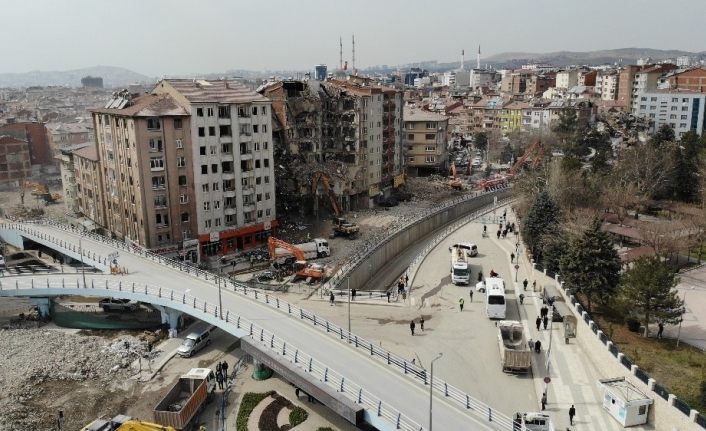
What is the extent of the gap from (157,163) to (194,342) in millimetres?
23522

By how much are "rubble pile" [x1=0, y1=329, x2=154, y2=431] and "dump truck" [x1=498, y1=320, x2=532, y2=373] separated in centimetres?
2454

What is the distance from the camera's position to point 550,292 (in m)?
42.6

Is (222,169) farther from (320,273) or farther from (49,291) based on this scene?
(49,291)

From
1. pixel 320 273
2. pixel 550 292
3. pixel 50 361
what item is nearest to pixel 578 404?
pixel 550 292

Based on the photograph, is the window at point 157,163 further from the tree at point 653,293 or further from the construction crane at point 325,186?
the tree at point 653,293

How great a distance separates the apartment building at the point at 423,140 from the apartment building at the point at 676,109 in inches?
1766

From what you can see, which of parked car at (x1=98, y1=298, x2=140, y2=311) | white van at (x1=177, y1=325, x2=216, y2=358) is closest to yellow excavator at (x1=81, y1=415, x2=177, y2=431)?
white van at (x1=177, y1=325, x2=216, y2=358)

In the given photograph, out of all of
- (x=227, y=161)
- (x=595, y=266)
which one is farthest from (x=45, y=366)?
(x=595, y=266)

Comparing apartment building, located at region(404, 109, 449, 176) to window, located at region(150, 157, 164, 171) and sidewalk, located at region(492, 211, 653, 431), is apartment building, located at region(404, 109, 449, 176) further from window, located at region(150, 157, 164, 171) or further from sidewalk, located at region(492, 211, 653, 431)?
sidewalk, located at region(492, 211, 653, 431)

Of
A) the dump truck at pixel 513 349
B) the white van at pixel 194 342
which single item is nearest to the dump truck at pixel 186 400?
the white van at pixel 194 342

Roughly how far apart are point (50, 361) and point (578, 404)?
34.9 metres

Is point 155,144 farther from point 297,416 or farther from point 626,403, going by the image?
point 626,403

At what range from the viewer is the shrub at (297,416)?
30.6 metres

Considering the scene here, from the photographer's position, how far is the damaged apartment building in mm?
72750
